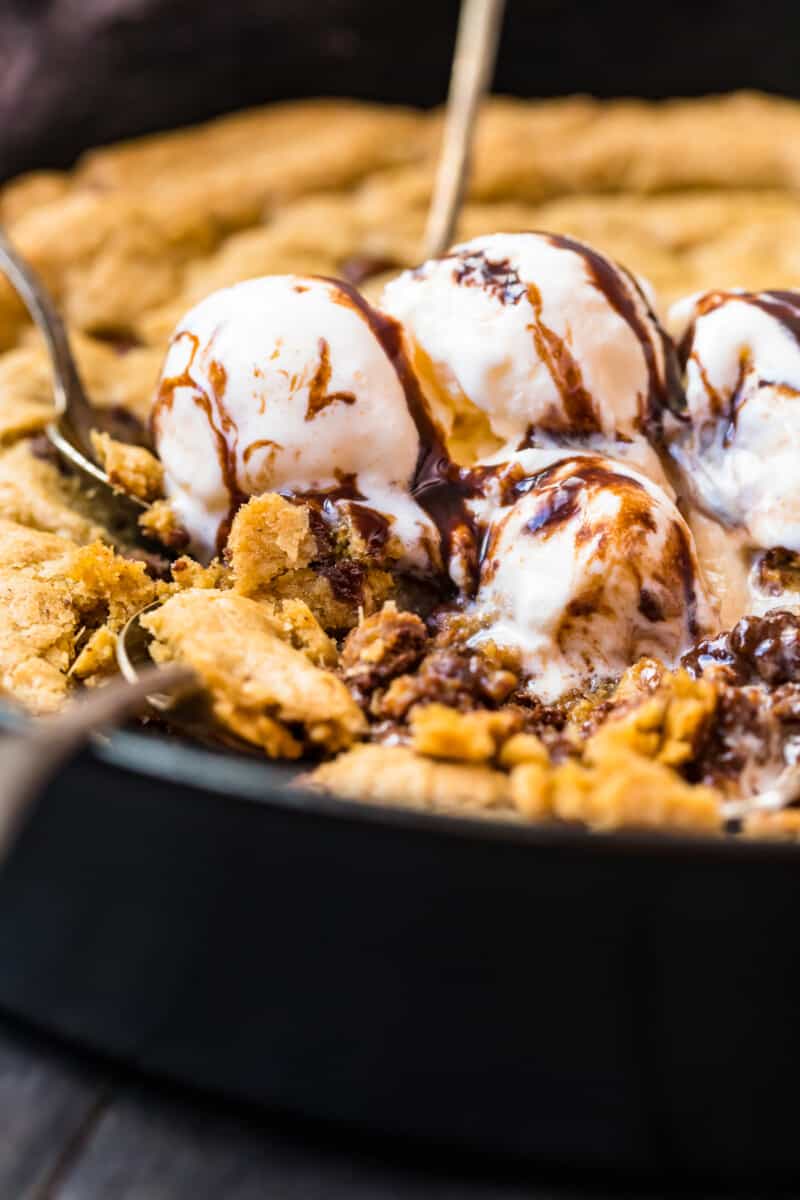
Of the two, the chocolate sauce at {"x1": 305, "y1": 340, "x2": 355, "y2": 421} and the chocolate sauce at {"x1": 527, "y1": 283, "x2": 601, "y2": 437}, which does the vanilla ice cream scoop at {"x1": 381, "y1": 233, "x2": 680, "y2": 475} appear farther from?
the chocolate sauce at {"x1": 305, "y1": 340, "x2": 355, "y2": 421}

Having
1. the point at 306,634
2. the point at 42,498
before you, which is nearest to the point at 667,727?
the point at 306,634

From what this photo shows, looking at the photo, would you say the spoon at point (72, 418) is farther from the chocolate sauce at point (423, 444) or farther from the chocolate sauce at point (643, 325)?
the chocolate sauce at point (643, 325)

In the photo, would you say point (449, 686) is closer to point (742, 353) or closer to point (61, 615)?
point (61, 615)

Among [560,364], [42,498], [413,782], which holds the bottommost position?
[42,498]

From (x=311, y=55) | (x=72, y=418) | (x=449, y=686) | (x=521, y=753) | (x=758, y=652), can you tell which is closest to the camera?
(x=521, y=753)

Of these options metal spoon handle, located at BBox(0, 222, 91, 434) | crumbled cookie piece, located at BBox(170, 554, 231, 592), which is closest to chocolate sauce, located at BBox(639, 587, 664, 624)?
crumbled cookie piece, located at BBox(170, 554, 231, 592)
